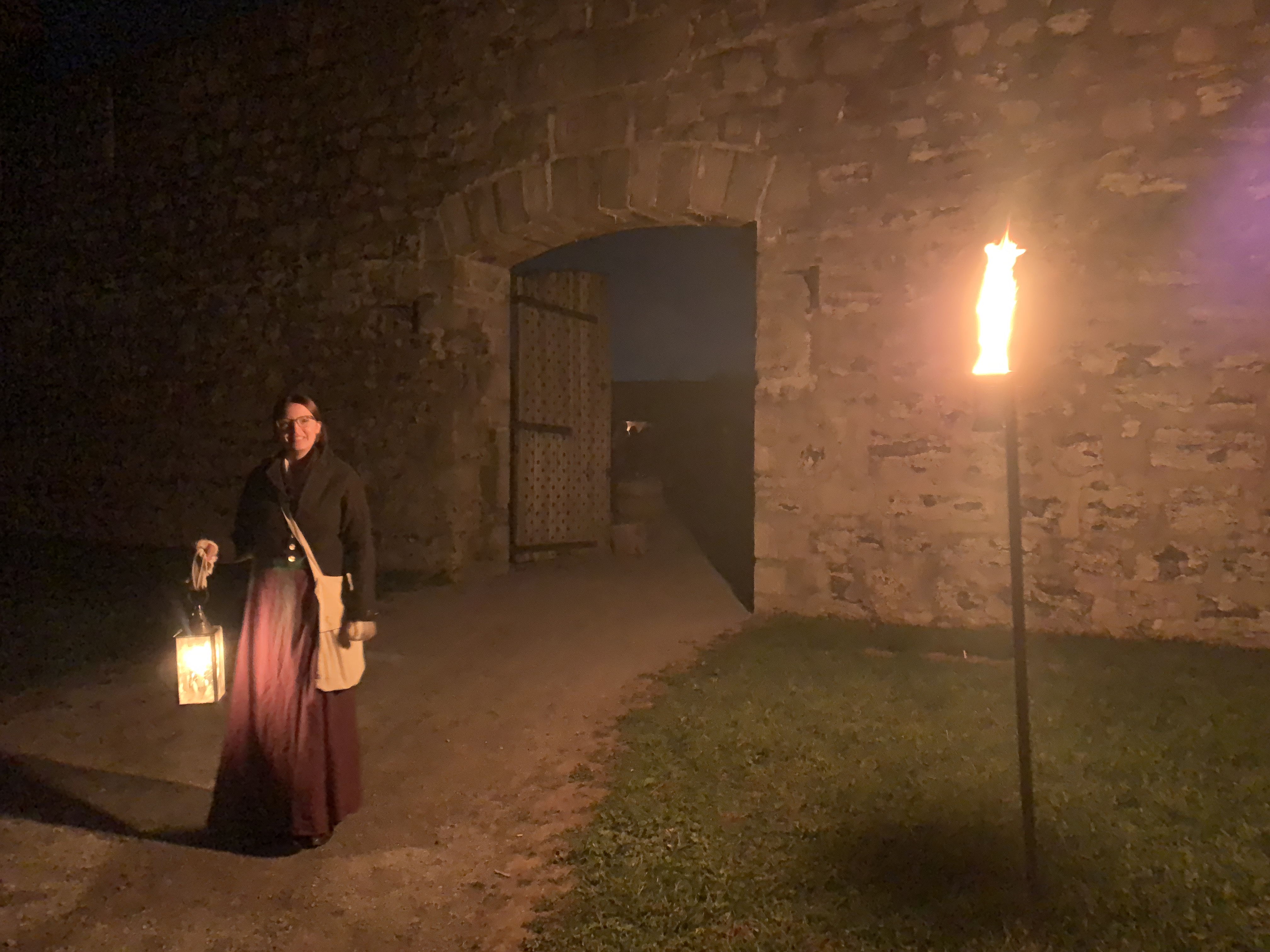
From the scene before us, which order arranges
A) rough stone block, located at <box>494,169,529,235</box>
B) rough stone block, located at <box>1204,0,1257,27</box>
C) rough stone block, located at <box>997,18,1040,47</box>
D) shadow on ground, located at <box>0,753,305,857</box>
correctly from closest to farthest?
shadow on ground, located at <box>0,753,305,857</box>
rough stone block, located at <box>1204,0,1257,27</box>
rough stone block, located at <box>997,18,1040,47</box>
rough stone block, located at <box>494,169,529,235</box>

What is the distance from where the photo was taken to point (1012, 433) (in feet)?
7.57

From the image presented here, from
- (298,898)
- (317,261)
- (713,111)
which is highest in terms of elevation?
(713,111)

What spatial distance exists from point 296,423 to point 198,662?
2.80 feet

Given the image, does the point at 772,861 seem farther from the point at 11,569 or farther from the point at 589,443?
the point at 11,569

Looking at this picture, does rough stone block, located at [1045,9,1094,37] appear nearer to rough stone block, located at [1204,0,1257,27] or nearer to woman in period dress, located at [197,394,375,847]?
rough stone block, located at [1204,0,1257,27]

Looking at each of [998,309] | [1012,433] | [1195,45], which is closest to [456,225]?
[1195,45]

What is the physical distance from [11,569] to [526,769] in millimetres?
6206

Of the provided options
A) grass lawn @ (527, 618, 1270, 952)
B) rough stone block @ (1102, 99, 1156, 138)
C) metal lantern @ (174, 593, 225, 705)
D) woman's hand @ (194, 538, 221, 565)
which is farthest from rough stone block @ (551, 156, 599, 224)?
metal lantern @ (174, 593, 225, 705)

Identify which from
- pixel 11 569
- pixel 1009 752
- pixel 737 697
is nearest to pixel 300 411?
pixel 737 697

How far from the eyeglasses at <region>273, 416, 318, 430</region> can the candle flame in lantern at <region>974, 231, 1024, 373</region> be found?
2055mm

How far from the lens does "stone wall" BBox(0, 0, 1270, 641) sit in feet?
14.7

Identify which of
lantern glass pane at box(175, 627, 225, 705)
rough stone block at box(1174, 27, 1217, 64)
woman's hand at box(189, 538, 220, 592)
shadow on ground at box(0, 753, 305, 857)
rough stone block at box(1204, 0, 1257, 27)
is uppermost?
rough stone block at box(1204, 0, 1257, 27)

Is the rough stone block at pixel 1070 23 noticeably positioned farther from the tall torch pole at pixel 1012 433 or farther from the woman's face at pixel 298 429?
the woman's face at pixel 298 429

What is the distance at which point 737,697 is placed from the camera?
13.1 feet
